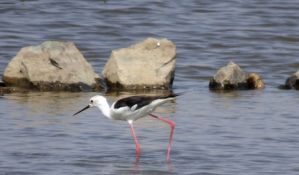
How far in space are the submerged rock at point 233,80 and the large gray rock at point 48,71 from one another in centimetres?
184

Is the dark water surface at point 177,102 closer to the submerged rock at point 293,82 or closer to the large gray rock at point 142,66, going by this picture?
the submerged rock at point 293,82

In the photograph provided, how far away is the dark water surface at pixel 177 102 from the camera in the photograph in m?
10.4

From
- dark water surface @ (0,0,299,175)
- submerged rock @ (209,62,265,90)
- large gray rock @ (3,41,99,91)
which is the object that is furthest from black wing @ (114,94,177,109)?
submerged rock @ (209,62,265,90)

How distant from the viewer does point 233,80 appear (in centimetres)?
1523

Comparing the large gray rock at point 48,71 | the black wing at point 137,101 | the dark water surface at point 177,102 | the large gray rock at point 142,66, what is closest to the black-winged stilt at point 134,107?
the black wing at point 137,101

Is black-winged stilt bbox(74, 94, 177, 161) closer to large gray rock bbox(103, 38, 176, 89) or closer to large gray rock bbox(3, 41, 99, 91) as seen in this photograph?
large gray rock bbox(3, 41, 99, 91)

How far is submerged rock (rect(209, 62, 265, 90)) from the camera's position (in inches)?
597

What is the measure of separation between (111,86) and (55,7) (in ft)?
28.1

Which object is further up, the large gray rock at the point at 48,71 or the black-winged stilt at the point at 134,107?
the black-winged stilt at the point at 134,107

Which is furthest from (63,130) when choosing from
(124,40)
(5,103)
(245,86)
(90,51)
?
(124,40)

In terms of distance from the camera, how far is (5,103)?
44.9 feet

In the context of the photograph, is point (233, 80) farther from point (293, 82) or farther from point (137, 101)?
point (137, 101)

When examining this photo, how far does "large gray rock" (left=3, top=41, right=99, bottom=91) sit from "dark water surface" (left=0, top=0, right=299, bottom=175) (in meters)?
0.38

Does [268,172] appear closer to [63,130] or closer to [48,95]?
[63,130]
